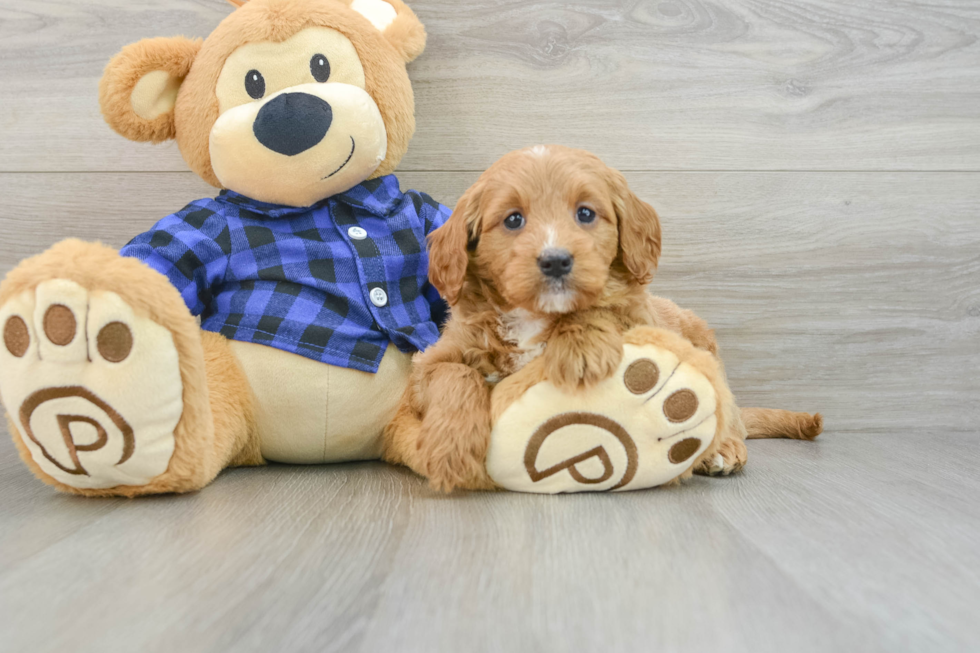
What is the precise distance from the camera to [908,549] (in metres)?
0.89

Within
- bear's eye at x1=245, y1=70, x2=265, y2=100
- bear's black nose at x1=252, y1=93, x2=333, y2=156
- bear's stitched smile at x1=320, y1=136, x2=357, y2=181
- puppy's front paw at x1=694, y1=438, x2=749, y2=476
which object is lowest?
puppy's front paw at x1=694, y1=438, x2=749, y2=476

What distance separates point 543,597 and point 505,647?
0.11m

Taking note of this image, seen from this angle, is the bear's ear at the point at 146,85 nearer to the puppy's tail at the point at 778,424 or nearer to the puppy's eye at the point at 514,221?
the puppy's eye at the point at 514,221

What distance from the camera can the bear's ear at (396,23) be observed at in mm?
1430

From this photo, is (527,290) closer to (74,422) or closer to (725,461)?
(725,461)

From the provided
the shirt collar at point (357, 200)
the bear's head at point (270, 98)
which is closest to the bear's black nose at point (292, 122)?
the bear's head at point (270, 98)

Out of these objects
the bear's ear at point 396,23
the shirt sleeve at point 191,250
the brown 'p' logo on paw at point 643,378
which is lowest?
the brown 'p' logo on paw at point 643,378

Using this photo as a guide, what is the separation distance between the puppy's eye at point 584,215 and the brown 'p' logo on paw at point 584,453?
311 millimetres

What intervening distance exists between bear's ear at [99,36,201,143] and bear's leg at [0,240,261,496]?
0.36 m

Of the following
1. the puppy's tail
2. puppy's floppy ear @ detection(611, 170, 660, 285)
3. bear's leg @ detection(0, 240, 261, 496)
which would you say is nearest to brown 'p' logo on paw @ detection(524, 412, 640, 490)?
puppy's floppy ear @ detection(611, 170, 660, 285)

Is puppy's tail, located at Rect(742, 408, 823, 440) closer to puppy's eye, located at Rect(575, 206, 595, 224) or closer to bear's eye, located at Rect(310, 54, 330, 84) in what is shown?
puppy's eye, located at Rect(575, 206, 595, 224)

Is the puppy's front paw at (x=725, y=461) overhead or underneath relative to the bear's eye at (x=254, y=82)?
underneath

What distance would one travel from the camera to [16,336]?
3.33 feet

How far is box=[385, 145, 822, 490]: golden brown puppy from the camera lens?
1055mm
